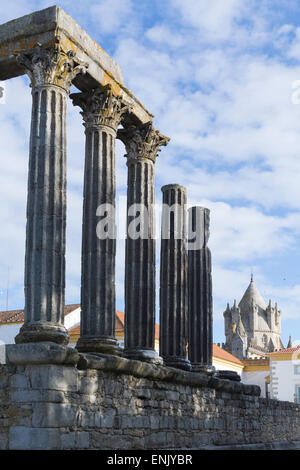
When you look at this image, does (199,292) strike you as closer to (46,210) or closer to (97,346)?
(97,346)

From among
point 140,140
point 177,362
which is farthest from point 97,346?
point 140,140

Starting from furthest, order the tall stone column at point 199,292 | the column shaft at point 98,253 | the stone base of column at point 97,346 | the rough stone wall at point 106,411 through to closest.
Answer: the tall stone column at point 199,292
the column shaft at point 98,253
the stone base of column at point 97,346
the rough stone wall at point 106,411

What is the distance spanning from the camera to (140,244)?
599 inches

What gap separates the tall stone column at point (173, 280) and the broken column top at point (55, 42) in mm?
3882

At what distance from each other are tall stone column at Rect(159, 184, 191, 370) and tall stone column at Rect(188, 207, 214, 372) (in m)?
1.33

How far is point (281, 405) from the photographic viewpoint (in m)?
21.0

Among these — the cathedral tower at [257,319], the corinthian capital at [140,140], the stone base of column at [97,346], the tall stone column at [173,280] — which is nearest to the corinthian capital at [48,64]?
the corinthian capital at [140,140]

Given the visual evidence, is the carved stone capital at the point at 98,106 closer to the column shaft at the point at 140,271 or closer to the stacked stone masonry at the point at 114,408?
the column shaft at the point at 140,271

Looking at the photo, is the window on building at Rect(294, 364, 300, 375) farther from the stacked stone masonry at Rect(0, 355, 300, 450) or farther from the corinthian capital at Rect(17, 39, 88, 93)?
the corinthian capital at Rect(17, 39, 88, 93)

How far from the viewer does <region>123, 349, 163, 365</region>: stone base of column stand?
1459 cm

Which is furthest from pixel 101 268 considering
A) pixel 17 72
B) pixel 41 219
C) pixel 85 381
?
pixel 17 72

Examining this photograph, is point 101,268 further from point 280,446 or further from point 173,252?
point 280,446

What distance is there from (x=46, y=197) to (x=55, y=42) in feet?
9.18

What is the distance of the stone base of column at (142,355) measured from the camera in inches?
575
